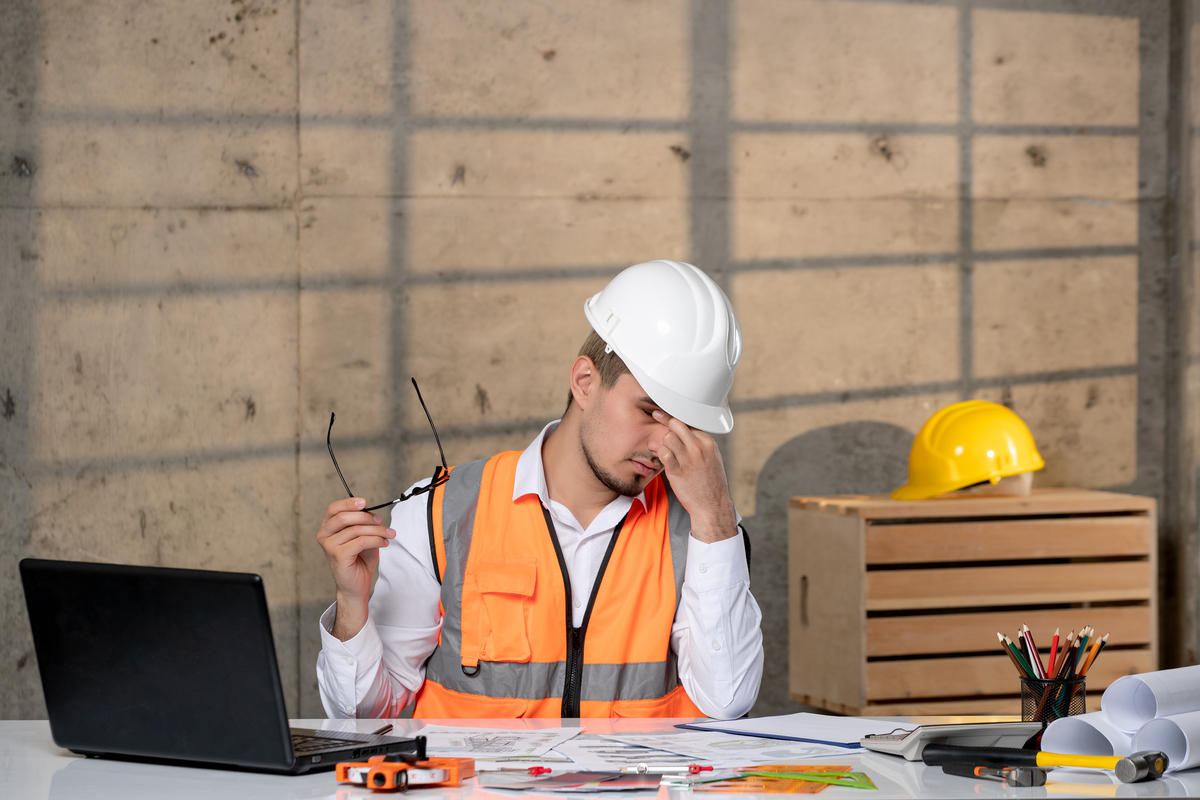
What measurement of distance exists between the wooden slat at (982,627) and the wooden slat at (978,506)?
34 cm

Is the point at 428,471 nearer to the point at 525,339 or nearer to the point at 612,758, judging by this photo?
the point at 525,339

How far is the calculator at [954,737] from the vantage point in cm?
147

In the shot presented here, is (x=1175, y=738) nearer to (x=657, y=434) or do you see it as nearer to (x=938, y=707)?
(x=657, y=434)

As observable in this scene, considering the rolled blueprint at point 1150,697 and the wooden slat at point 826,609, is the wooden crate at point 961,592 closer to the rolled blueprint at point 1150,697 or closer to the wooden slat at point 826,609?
the wooden slat at point 826,609

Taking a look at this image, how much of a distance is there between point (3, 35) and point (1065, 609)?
4.16 metres

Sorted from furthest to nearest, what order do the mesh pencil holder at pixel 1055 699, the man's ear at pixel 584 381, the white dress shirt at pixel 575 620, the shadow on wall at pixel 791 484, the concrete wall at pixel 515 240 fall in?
the shadow on wall at pixel 791 484 → the concrete wall at pixel 515 240 → the man's ear at pixel 584 381 → the white dress shirt at pixel 575 620 → the mesh pencil holder at pixel 1055 699

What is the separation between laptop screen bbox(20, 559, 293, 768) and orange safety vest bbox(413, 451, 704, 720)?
65 centimetres

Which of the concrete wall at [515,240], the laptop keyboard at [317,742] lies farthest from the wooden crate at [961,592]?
the laptop keyboard at [317,742]

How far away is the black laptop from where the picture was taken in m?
1.34

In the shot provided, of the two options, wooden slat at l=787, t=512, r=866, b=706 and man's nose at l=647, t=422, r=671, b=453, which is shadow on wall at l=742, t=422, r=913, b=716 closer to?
wooden slat at l=787, t=512, r=866, b=706

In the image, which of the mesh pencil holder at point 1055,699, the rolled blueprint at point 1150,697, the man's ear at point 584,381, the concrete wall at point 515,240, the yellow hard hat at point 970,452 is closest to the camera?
the rolled blueprint at point 1150,697

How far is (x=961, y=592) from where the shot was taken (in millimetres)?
3555

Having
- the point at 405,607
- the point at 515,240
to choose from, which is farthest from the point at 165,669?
the point at 515,240

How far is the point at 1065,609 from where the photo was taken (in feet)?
12.0
